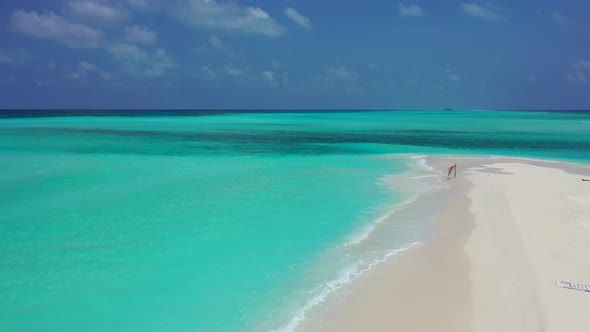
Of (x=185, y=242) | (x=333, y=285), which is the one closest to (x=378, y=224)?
(x=333, y=285)

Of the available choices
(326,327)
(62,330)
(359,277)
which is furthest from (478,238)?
(62,330)

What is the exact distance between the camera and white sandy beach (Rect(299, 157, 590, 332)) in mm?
4880

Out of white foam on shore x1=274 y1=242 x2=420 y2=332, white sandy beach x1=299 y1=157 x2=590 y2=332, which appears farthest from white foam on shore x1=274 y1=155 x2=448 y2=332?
white sandy beach x1=299 y1=157 x2=590 y2=332

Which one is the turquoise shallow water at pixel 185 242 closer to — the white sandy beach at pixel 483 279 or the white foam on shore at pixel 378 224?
the white foam on shore at pixel 378 224

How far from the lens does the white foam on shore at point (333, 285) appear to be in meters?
4.94

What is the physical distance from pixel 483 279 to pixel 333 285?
205cm

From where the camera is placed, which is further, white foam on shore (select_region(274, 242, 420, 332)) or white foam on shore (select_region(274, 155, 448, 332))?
white foam on shore (select_region(274, 155, 448, 332))

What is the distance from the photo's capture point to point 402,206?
10.5 metres

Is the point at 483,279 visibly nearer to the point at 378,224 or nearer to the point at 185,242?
the point at 378,224

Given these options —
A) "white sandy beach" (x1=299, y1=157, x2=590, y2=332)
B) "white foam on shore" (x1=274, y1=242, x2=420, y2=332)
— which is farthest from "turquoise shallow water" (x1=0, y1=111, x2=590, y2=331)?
"white sandy beach" (x1=299, y1=157, x2=590, y2=332)

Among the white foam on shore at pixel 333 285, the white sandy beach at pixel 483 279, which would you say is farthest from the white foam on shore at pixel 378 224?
the white sandy beach at pixel 483 279

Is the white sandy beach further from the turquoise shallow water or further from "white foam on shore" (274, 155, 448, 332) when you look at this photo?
the turquoise shallow water

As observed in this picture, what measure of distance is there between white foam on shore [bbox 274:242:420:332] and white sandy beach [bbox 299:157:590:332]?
0.12 meters

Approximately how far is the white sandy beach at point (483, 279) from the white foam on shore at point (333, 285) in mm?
122
